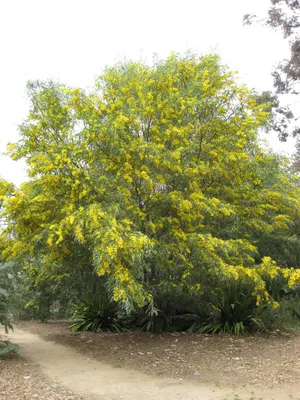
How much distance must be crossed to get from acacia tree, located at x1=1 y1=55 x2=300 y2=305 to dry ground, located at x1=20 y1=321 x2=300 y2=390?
1.19 metres

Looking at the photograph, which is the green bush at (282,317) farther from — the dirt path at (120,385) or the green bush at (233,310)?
the dirt path at (120,385)

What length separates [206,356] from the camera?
8844mm

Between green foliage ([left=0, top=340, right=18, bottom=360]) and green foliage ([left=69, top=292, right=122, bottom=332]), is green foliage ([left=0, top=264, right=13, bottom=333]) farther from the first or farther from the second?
green foliage ([left=69, top=292, right=122, bottom=332])

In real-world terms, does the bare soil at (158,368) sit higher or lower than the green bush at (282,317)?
lower

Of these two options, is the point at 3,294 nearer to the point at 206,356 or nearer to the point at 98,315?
the point at 206,356

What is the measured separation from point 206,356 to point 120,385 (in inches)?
89.1

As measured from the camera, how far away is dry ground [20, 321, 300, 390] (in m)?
7.38

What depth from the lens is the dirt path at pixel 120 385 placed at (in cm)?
645

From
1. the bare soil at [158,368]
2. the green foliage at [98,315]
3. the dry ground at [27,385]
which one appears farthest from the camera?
the green foliage at [98,315]

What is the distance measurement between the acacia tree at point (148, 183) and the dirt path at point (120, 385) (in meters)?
1.33

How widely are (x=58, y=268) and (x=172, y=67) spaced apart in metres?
5.24

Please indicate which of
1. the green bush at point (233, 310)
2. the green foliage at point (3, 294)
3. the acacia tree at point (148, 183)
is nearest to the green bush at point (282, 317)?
the green bush at point (233, 310)

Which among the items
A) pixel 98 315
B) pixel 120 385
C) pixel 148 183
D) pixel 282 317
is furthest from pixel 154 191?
pixel 98 315

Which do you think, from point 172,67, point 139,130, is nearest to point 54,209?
point 139,130
